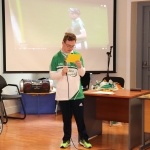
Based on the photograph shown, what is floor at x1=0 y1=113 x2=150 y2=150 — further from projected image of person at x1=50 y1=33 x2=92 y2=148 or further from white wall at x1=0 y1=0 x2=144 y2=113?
white wall at x1=0 y1=0 x2=144 y2=113

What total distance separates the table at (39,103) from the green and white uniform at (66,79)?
2.62 metres

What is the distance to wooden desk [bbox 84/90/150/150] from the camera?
169 inches

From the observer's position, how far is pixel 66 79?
4180 mm

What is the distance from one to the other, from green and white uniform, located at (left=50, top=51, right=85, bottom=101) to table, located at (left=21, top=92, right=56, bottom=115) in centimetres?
262

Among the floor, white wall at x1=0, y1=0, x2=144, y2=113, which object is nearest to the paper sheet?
the floor

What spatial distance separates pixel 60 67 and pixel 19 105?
120 inches

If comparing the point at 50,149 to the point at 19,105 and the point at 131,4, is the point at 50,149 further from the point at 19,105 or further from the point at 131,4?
the point at 131,4

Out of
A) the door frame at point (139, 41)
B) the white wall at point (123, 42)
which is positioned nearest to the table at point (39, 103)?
the white wall at point (123, 42)

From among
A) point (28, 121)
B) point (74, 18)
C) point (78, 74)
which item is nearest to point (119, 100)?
point (78, 74)

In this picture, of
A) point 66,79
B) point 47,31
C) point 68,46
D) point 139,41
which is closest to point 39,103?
point 47,31

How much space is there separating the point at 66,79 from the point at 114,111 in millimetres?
999

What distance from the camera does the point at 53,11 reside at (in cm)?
662

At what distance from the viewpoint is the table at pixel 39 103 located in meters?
6.79

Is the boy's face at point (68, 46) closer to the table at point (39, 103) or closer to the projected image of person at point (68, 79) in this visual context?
the projected image of person at point (68, 79)
